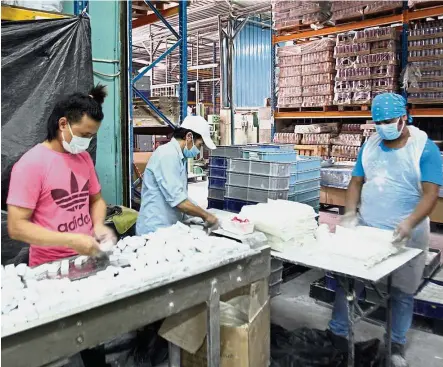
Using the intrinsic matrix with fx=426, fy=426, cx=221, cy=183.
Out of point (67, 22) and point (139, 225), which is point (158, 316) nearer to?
point (139, 225)

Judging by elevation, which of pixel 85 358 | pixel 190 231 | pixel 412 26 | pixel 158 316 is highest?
pixel 412 26

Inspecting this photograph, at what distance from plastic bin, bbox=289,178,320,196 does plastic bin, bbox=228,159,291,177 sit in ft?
1.66

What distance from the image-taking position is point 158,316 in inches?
83.6

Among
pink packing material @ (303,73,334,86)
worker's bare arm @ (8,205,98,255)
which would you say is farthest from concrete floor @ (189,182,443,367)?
pink packing material @ (303,73,334,86)

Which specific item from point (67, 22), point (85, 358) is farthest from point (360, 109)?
point (85, 358)

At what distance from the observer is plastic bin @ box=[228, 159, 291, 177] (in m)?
4.21

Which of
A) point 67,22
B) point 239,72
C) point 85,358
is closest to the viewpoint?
point 85,358

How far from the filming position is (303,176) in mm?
4891

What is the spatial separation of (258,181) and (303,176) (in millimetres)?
797

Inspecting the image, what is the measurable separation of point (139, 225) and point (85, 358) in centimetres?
109

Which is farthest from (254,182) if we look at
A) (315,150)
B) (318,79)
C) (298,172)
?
(318,79)

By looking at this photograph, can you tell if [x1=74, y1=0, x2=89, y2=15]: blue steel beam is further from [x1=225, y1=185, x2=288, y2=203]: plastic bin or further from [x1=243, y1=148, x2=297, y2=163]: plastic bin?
[x1=225, y1=185, x2=288, y2=203]: plastic bin

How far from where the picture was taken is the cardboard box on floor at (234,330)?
8.01 ft

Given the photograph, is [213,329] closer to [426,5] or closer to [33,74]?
[33,74]
